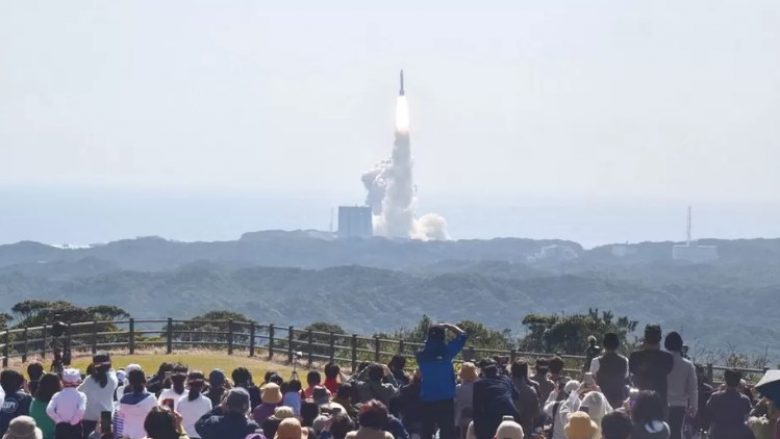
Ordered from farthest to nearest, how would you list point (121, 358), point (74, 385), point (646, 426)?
point (121, 358), point (74, 385), point (646, 426)

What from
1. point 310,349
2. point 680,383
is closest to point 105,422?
point 680,383

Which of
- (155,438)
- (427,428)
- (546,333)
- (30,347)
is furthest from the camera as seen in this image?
(546,333)

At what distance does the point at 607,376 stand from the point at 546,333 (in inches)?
955

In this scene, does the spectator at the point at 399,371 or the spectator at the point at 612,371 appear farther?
the spectator at the point at 399,371

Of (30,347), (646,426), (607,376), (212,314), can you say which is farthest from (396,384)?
(212,314)

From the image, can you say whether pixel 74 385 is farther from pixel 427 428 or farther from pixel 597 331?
pixel 597 331

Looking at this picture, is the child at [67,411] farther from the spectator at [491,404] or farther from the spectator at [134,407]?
the spectator at [491,404]

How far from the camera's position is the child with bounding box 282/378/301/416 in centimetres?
1441

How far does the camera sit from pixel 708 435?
13.9m

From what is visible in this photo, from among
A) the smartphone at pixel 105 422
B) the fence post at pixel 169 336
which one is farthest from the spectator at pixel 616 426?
the fence post at pixel 169 336

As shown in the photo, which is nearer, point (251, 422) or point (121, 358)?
point (251, 422)

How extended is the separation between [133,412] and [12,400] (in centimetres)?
140

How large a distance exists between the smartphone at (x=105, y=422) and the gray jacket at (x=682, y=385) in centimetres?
599

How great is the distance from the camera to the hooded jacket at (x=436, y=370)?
1460cm
